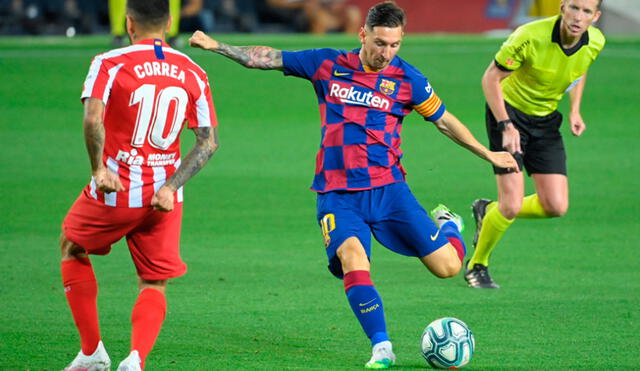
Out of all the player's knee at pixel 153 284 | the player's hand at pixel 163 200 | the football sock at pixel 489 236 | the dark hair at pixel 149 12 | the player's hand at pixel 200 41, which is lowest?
the football sock at pixel 489 236

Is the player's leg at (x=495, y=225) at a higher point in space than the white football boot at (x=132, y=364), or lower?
lower

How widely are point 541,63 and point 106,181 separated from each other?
4.29 metres

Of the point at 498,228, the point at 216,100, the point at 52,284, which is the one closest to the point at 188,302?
the point at 52,284

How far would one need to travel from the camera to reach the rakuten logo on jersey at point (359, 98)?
6922 mm

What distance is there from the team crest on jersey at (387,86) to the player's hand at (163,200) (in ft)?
5.77

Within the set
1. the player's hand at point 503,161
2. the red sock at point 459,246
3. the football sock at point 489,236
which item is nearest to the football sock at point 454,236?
the red sock at point 459,246

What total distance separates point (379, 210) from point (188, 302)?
191cm

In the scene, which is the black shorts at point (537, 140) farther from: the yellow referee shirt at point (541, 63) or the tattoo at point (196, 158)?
the tattoo at point (196, 158)

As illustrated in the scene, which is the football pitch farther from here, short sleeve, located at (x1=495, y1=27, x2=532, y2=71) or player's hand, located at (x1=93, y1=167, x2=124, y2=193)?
short sleeve, located at (x1=495, y1=27, x2=532, y2=71)

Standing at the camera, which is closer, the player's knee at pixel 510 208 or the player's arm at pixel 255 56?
the player's arm at pixel 255 56

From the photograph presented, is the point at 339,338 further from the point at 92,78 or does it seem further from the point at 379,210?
the point at 92,78

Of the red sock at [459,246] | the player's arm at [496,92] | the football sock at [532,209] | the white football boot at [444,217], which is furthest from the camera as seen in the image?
the football sock at [532,209]

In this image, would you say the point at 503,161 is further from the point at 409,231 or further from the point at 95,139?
the point at 95,139

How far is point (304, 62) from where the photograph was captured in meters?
7.03
